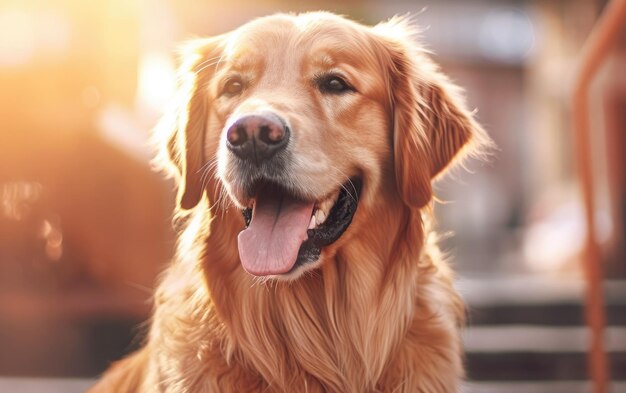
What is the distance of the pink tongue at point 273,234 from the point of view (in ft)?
8.54

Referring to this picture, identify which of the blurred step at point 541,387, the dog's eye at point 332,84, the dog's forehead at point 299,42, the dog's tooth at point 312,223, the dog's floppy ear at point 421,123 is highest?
the dog's forehead at point 299,42

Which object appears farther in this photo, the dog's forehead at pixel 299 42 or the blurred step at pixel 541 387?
the blurred step at pixel 541 387

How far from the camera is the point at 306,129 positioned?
8.76 ft

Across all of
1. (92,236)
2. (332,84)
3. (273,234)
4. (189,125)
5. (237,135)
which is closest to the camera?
(237,135)

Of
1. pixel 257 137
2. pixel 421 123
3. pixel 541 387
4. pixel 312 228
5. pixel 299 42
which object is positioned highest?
pixel 299 42

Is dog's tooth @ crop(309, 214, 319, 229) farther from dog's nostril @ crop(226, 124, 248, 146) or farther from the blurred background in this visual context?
the blurred background

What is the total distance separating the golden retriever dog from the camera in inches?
106

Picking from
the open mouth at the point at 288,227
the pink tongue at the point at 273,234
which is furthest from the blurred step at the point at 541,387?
the pink tongue at the point at 273,234

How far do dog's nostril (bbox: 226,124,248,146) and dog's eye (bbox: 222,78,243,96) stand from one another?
0.49 m

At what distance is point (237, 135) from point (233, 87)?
0.52m

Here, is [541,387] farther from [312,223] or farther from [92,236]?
[312,223]

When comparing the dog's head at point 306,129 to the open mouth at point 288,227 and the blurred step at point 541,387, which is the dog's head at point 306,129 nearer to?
the open mouth at point 288,227

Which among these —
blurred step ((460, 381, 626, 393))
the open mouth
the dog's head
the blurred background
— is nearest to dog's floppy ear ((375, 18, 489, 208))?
the dog's head

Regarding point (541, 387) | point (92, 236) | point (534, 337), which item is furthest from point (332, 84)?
point (534, 337)
